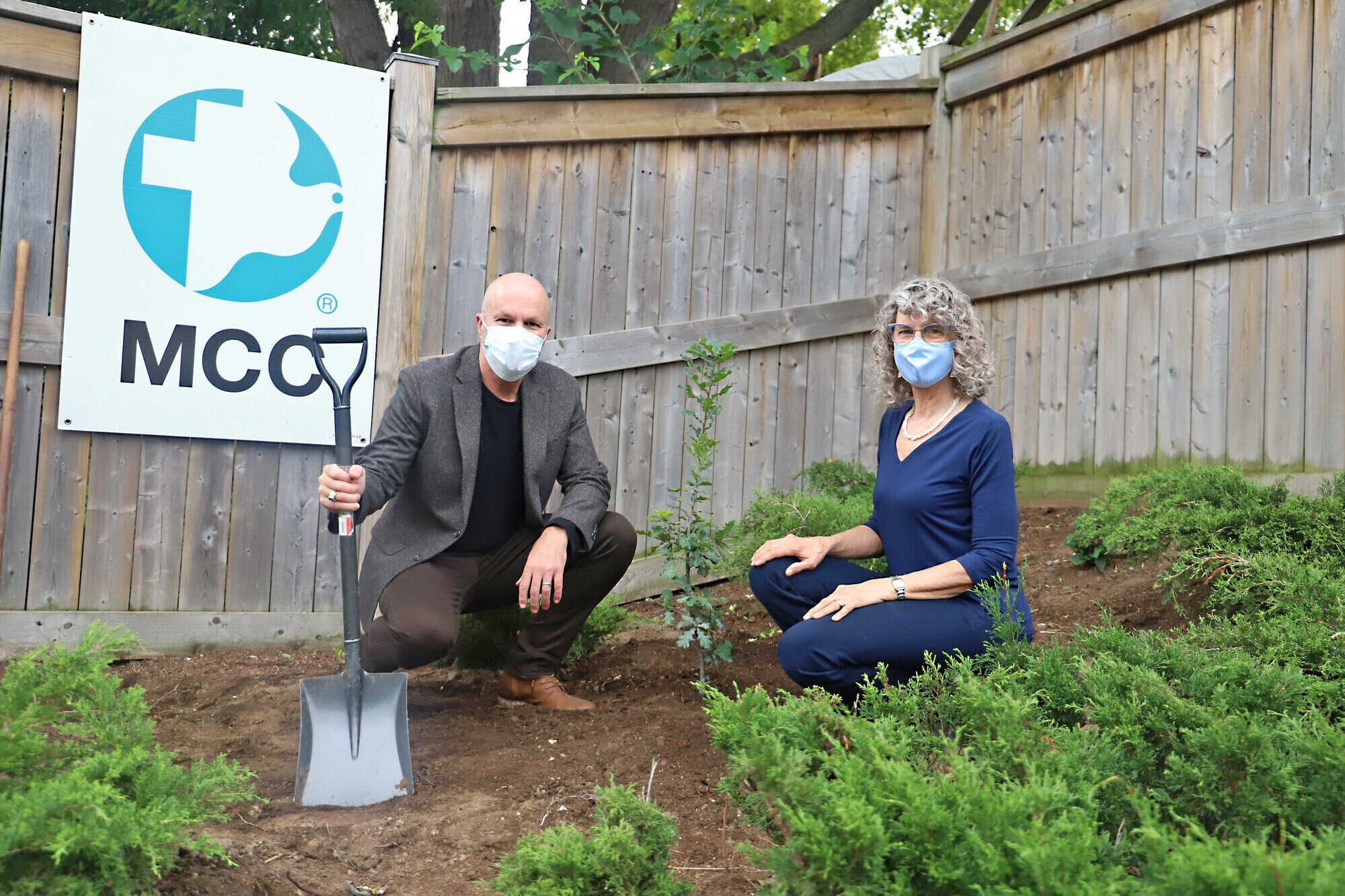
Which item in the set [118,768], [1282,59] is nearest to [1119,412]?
[1282,59]

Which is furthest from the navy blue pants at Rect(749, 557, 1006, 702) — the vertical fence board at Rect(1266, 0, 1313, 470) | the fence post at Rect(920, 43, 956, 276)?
the fence post at Rect(920, 43, 956, 276)

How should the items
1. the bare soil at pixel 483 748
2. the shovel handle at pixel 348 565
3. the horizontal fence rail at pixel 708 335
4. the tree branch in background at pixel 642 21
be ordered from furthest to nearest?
the tree branch in background at pixel 642 21 < the horizontal fence rail at pixel 708 335 < the shovel handle at pixel 348 565 < the bare soil at pixel 483 748

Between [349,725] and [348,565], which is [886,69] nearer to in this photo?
[348,565]

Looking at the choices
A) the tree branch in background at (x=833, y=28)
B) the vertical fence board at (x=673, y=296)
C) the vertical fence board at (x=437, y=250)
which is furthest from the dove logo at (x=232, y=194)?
the tree branch in background at (x=833, y=28)

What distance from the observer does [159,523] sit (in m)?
4.10

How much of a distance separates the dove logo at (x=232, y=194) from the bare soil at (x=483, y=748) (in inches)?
62.1

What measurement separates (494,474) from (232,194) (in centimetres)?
183

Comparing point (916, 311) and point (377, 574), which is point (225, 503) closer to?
point (377, 574)

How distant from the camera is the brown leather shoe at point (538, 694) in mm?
3309

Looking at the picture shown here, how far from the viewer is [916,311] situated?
9.24 feet

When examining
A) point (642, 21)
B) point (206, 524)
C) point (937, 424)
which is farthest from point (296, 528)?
point (642, 21)

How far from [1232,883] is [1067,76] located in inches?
189

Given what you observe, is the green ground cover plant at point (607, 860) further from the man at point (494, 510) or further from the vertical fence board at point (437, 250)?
the vertical fence board at point (437, 250)

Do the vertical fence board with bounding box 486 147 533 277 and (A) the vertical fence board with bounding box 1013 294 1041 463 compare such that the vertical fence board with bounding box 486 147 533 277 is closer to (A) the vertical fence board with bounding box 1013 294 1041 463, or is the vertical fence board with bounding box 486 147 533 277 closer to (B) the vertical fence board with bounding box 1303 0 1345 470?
(A) the vertical fence board with bounding box 1013 294 1041 463
